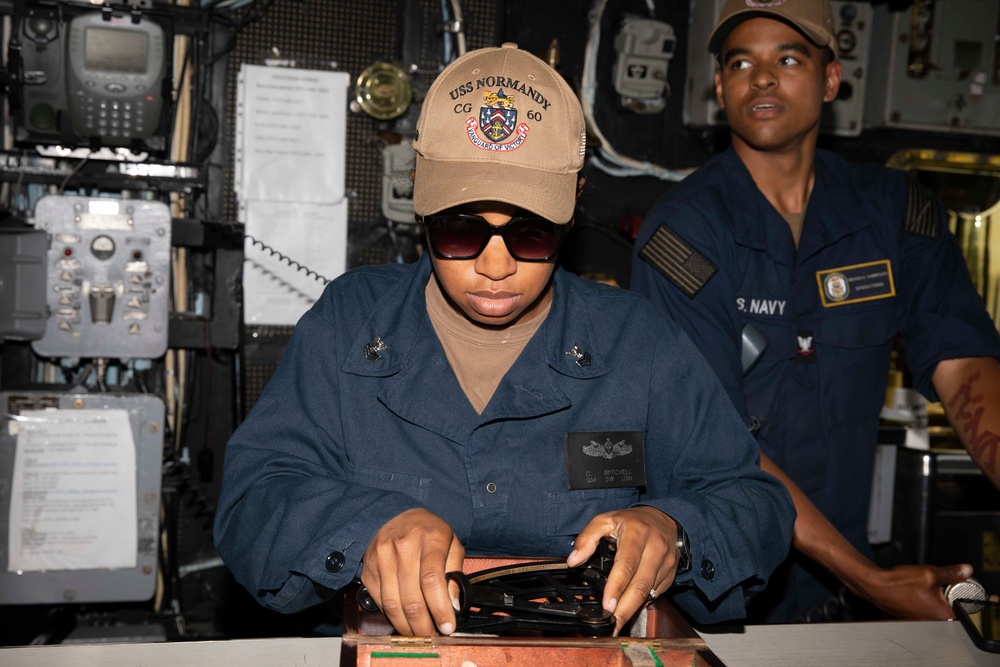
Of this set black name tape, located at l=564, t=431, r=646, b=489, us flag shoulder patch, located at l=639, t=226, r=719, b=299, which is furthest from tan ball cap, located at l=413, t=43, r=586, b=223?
us flag shoulder patch, located at l=639, t=226, r=719, b=299

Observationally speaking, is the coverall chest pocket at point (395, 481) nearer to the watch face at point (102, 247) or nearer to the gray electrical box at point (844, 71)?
the watch face at point (102, 247)

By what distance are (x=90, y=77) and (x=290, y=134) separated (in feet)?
2.19

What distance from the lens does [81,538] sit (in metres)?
2.90

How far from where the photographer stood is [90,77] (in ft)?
9.77

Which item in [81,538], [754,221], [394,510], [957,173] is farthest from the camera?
[957,173]

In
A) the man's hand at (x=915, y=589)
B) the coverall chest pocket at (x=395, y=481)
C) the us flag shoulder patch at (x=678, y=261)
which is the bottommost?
the man's hand at (x=915, y=589)

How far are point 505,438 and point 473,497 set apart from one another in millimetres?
112

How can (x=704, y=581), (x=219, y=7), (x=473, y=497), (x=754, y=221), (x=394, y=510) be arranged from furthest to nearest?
(x=219, y=7) < (x=754, y=221) < (x=473, y=497) < (x=704, y=581) < (x=394, y=510)

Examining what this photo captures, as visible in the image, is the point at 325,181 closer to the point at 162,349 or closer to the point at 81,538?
the point at 162,349

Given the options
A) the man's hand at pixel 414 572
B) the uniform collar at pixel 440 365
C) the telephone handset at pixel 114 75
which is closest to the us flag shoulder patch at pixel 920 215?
the uniform collar at pixel 440 365

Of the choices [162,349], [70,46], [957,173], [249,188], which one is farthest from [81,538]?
[957,173]

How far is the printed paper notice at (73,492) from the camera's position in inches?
113

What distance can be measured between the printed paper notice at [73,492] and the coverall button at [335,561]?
1.94 meters

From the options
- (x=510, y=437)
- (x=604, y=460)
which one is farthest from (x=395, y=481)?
(x=604, y=460)
